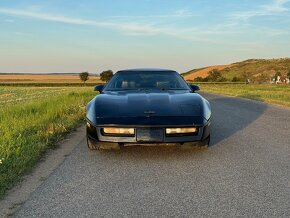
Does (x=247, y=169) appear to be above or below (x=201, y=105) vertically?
below

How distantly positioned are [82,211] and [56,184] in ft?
3.40

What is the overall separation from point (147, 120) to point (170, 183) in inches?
53.3

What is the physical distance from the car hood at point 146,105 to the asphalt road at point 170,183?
26.3 inches

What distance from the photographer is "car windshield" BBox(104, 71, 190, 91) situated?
25.5 feet

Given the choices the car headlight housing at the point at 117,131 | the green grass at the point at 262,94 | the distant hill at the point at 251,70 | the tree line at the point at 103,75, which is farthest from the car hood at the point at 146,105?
the distant hill at the point at 251,70

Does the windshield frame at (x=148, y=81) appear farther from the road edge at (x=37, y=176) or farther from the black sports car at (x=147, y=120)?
the road edge at (x=37, y=176)

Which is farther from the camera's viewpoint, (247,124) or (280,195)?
(247,124)

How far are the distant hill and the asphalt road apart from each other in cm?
12483

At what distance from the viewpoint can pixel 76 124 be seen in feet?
34.3

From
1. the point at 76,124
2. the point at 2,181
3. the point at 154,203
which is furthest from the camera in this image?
the point at 76,124

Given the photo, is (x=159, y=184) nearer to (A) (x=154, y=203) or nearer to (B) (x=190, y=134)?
(A) (x=154, y=203)

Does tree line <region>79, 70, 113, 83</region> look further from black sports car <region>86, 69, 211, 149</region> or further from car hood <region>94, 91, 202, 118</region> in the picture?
black sports car <region>86, 69, 211, 149</region>

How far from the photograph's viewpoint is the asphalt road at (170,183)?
3.93m

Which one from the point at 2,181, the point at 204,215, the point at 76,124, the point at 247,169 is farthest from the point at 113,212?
the point at 76,124
